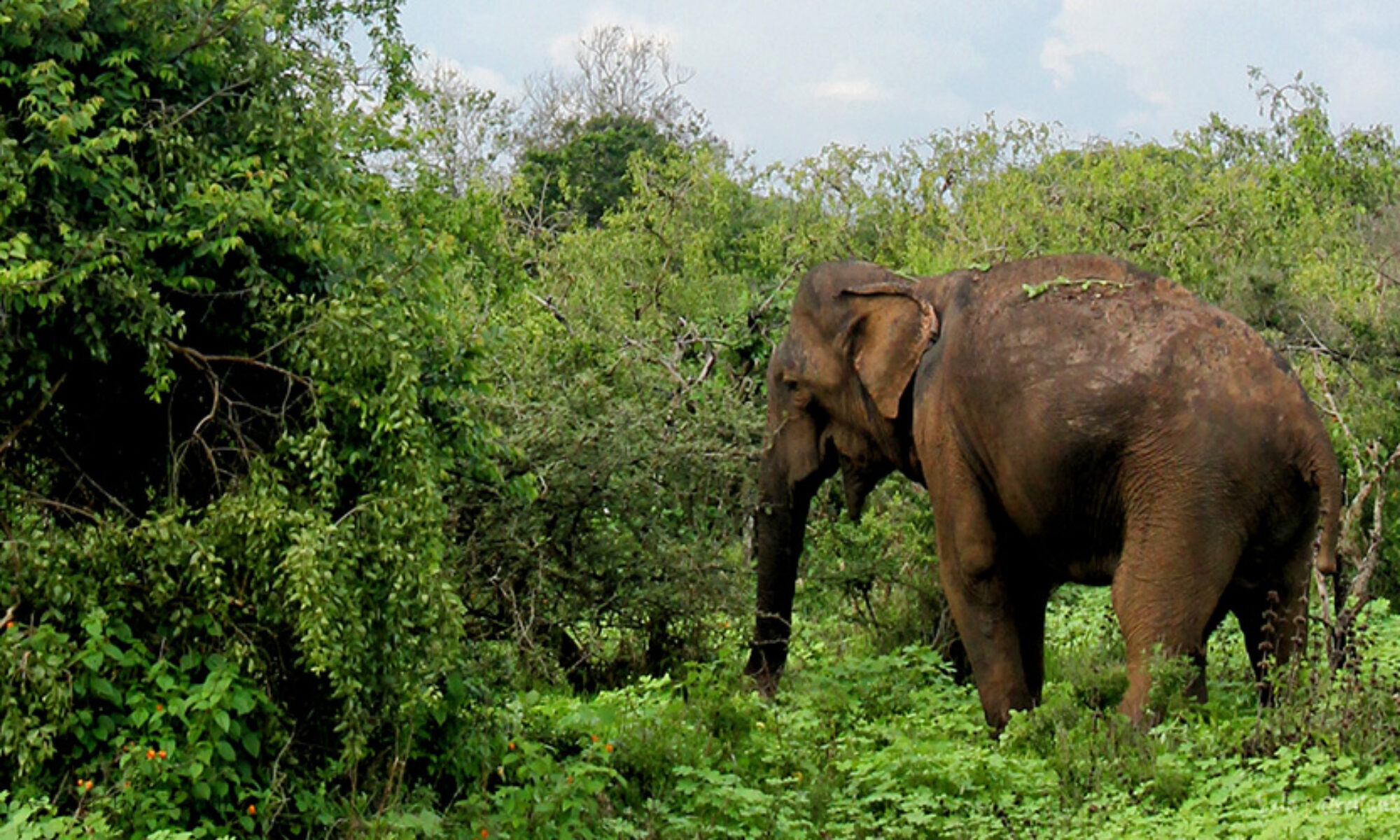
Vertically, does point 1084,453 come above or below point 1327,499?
above

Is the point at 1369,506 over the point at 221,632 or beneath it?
over

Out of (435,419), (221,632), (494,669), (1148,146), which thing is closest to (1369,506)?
(494,669)

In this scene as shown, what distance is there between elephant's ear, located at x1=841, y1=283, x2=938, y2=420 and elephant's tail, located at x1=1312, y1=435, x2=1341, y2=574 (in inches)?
85.0

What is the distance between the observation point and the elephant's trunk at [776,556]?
9.91 metres

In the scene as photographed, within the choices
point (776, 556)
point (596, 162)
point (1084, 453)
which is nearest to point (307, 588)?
point (1084, 453)

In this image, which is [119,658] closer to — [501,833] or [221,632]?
[221,632]

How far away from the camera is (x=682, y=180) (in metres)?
18.3

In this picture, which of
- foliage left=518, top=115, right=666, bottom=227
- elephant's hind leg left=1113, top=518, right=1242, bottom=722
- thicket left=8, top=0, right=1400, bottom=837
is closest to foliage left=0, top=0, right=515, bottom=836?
thicket left=8, top=0, right=1400, bottom=837

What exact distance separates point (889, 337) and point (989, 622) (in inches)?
63.9

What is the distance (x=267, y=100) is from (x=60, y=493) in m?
1.70

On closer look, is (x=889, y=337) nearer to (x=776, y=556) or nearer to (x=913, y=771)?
(x=776, y=556)

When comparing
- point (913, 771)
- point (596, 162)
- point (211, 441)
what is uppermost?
point (596, 162)

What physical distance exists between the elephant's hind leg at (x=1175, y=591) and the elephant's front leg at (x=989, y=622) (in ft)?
2.99

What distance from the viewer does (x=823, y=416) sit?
33.3 ft
